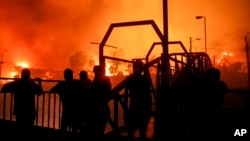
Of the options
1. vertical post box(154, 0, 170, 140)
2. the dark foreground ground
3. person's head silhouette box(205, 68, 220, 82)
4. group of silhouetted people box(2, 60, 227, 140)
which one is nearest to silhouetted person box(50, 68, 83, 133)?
group of silhouetted people box(2, 60, 227, 140)

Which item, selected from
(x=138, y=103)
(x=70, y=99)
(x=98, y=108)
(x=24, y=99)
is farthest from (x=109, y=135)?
(x=24, y=99)

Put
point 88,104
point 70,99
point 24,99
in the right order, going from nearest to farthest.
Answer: point 88,104, point 24,99, point 70,99

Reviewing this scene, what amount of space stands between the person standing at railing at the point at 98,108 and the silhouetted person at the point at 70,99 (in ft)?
2.07

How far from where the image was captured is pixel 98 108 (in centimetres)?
527

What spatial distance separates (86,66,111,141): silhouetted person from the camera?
522 cm

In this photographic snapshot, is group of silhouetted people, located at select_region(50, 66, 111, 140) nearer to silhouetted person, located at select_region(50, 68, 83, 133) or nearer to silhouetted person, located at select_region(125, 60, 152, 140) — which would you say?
silhouetted person, located at select_region(50, 68, 83, 133)

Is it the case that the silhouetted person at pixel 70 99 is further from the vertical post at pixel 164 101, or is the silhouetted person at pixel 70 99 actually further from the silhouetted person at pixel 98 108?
the vertical post at pixel 164 101

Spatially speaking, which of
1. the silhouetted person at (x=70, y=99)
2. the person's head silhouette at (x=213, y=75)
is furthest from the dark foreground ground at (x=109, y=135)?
the person's head silhouette at (x=213, y=75)

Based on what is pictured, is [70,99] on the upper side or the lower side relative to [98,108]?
upper

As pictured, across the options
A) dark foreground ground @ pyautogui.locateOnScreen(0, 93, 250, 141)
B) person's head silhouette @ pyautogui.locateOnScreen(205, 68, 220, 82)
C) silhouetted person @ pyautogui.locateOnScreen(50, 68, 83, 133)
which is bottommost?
dark foreground ground @ pyautogui.locateOnScreen(0, 93, 250, 141)

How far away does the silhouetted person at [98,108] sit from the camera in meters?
5.22

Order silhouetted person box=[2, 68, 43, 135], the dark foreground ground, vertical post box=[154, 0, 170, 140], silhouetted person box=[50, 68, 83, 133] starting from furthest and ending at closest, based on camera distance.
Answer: silhouetted person box=[50, 68, 83, 133]
silhouetted person box=[2, 68, 43, 135]
vertical post box=[154, 0, 170, 140]
the dark foreground ground

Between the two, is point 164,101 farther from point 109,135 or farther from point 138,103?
point 109,135

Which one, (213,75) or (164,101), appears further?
(164,101)
